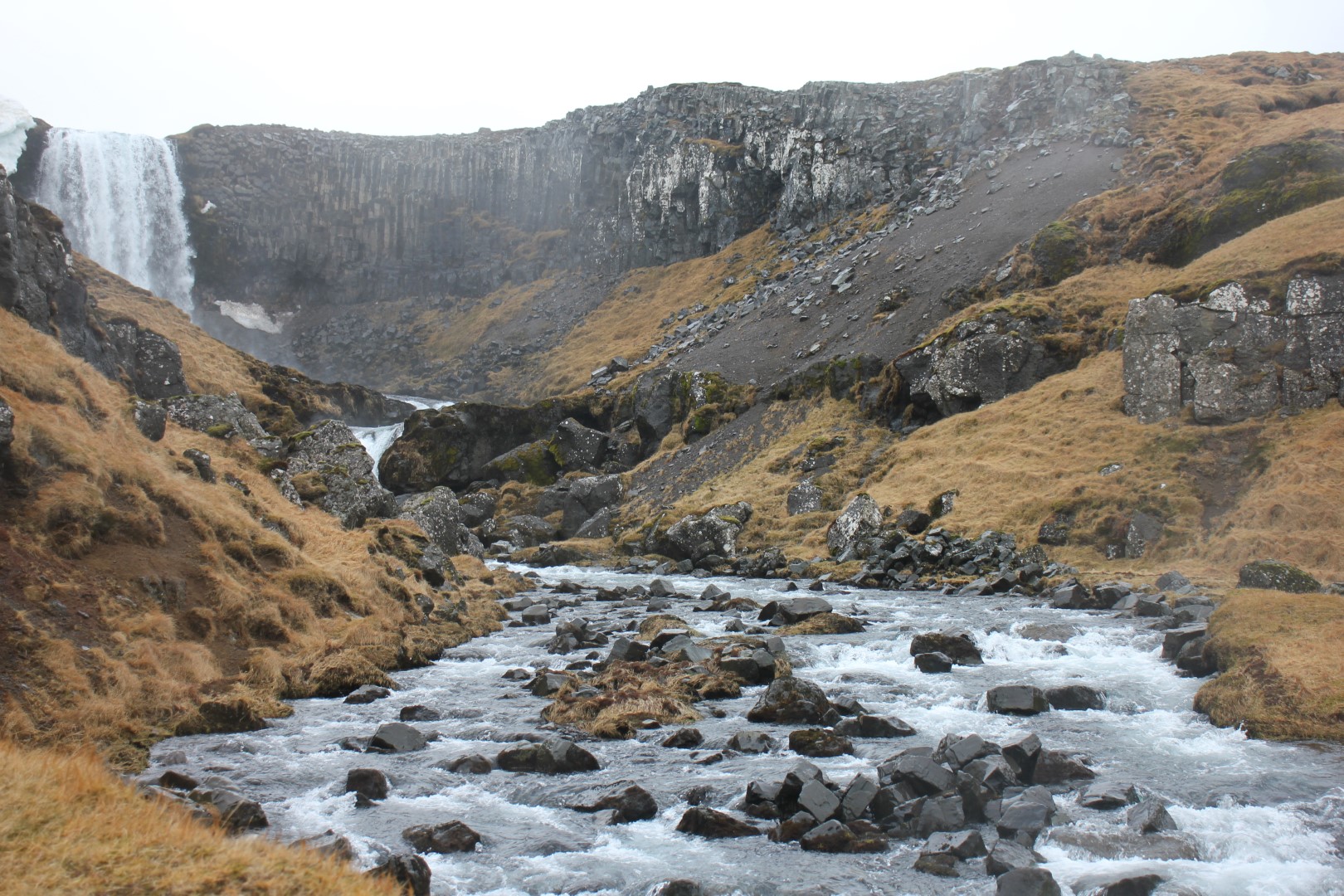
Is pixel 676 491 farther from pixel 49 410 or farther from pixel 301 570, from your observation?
pixel 49 410

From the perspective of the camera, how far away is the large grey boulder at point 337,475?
27.5m

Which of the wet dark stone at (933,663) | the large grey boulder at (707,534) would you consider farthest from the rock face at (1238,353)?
the wet dark stone at (933,663)

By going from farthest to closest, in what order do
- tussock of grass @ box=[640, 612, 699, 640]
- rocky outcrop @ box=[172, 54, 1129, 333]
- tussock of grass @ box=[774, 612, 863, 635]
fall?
rocky outcrop @ box=[172, 54, 1129, 333] → tussock of grass @ box=[774, 612, 863, 635] → tussock of grass @ box=[640, 612, 699, 640]

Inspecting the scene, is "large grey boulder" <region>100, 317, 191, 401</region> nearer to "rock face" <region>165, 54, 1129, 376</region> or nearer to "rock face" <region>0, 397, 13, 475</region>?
"rock face" <region>0, 397, 13, 475</region>

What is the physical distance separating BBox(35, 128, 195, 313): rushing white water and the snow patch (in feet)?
18.1

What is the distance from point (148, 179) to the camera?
10388 centimetres

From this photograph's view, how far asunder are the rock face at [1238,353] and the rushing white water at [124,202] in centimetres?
9494

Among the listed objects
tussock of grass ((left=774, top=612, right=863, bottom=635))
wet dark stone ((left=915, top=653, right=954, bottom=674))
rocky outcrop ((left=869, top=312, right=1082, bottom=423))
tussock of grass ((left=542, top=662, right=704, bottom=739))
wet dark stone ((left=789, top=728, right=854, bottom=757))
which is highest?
rocky outcrop ((left=869, top=312, right=1082, bottom=423))

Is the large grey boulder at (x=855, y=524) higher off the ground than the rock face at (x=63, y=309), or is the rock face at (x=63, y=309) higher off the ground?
the rock face at (x=63, y=309)

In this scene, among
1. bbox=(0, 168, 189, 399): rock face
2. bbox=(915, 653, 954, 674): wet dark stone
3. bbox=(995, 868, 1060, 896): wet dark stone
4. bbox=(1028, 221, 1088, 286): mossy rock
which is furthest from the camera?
bbox=(1028, 221, 1088, 286): mossy rock

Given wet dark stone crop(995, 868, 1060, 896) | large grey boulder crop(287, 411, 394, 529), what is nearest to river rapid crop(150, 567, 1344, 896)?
wet dark stone crop(995, 868, 1060, 896)

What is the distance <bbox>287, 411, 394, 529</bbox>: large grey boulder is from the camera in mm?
27531

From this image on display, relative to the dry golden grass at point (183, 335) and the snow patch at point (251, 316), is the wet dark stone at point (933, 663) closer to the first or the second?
the dry golden grass at point (183, 335)

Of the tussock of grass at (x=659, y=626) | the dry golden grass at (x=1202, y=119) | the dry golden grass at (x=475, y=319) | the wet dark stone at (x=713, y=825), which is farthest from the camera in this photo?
the dry golden grass at (x=475, y=319)
